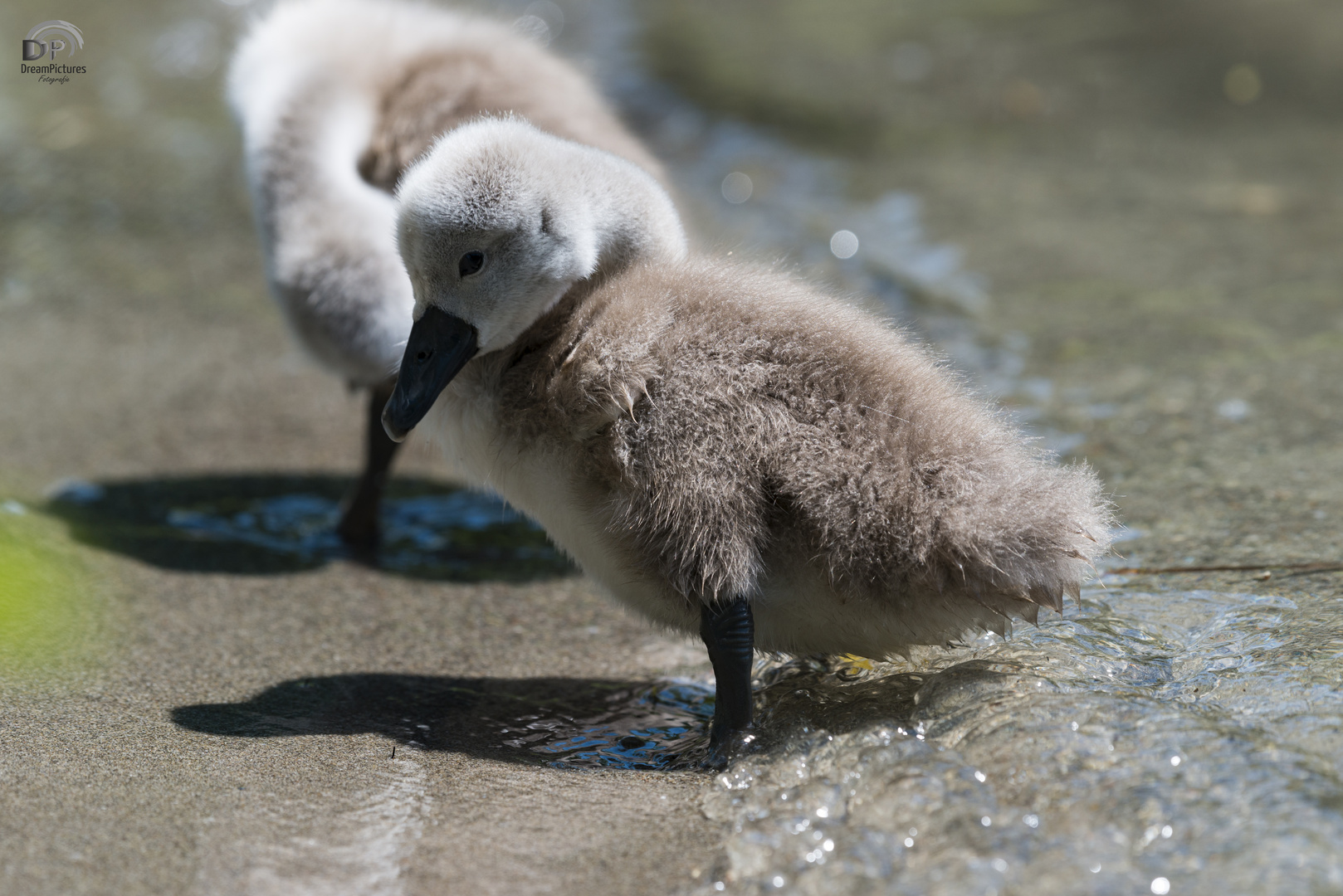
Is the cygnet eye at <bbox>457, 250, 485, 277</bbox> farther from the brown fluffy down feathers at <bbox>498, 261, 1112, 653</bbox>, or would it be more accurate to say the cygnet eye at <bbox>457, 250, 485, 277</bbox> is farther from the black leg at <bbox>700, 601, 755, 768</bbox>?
the black leg at <bbox>700, 601, 755, 768</bbox>

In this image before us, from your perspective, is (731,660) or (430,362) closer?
(731,660)

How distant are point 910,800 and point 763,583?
2.00ft

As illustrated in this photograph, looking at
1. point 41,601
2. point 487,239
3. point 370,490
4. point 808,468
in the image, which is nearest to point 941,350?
point 808,468

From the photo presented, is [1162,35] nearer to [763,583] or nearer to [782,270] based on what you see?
[782,270]

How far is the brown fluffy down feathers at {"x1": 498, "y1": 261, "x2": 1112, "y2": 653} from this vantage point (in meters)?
2.55

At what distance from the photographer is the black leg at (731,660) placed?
8.65 ft

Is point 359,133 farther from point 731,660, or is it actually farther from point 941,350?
point 731,660

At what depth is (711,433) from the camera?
2629 mm

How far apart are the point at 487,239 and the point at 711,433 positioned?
69 cm

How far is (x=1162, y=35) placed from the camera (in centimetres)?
920

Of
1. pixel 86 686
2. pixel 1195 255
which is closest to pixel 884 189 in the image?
pixel 1195 255

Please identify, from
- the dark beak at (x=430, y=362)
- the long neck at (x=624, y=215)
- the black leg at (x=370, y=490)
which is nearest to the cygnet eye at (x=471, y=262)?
the dark beak at (x=430, y=362)

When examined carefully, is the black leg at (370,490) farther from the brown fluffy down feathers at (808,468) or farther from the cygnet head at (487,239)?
the brown fluffy down feathers at (808,468)

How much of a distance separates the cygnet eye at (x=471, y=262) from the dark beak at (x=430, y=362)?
0.11m
